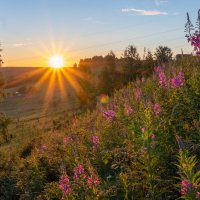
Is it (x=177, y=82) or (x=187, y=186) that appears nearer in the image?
(x=187, y=186)

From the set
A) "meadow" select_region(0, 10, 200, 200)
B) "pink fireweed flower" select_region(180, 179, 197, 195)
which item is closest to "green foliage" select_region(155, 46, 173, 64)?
"meadow" select_region(0, 10, 200, 200)

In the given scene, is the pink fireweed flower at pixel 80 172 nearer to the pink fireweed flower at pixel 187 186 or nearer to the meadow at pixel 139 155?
the meadow at pixel 139 155

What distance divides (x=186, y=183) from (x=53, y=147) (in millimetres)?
9487

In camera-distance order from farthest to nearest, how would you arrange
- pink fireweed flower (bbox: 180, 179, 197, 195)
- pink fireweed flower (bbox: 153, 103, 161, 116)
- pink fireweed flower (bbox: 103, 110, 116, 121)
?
pink fireweed flower (bbox: 103, 110, 116, 121), pink fireweed flower (bbox: 153, 103, 161, 116), pink fireweed flower (bbox: 180, 179, 197, 195)

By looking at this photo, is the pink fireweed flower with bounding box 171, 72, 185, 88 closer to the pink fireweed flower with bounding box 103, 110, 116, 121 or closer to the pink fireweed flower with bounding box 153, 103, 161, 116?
the pink fireweed flower with bounding box 153, 103, 161, 116

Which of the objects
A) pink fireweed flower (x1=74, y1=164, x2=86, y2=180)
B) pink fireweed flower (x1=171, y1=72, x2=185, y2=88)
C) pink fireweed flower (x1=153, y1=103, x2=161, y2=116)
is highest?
pink fireweed flower (x1=171, y1=72, x2=185, y2=88)

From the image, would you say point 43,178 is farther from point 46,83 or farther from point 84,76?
point 46,83

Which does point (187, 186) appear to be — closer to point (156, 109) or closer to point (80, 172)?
point (80, 172)

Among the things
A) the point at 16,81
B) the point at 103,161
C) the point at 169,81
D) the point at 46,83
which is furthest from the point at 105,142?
the point at 16,81

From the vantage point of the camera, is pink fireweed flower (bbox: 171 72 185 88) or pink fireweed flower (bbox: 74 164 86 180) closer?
pink fireweed flower (bbox: 74 164 86 180)

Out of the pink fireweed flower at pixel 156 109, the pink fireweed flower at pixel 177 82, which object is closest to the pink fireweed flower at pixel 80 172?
the pink fireweed flower at pixel 156 109

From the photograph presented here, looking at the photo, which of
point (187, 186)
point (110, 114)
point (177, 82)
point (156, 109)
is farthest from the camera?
point (110, 114)

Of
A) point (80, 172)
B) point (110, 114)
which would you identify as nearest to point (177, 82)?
point (110, 114)

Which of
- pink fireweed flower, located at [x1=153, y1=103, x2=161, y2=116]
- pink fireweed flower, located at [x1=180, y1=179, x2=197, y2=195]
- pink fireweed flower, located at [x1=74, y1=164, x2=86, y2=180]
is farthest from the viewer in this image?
pink fireweed flower, located at [x1=153, y1=103, x2=161, y2=116]
